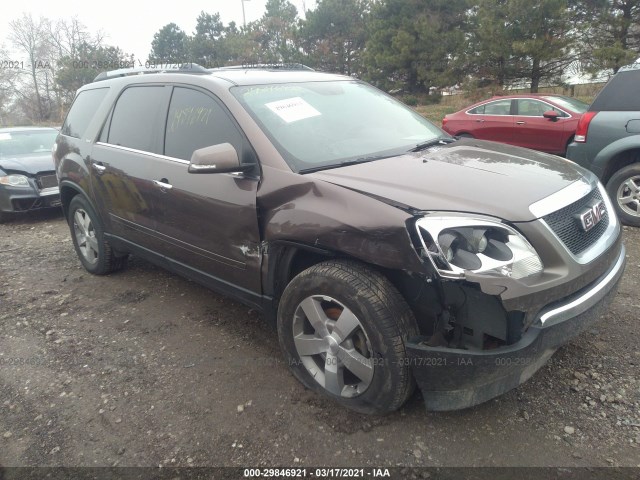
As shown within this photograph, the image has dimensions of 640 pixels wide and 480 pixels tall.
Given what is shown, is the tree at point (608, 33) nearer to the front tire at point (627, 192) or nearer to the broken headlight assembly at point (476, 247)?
the front tire at point (627, 192)

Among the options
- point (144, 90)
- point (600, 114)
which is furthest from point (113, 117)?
point (600, 114)

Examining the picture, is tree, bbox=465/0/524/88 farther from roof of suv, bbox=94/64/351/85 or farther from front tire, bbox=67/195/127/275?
front tire, bbox=67/195/127/275

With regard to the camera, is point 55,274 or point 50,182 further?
point 50,182

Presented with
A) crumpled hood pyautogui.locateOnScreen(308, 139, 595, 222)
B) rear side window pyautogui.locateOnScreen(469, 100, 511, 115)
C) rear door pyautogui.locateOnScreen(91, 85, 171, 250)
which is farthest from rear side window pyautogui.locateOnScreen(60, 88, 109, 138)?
rear side window pyautogui.locateOnScreen(469, 100, 511, 115)

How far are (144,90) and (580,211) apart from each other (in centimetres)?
316

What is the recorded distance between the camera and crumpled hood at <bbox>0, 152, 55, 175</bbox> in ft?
22.7

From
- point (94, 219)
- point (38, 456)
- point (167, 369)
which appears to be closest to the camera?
point (38, 456)

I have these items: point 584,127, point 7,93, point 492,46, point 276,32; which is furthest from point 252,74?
point 7,93

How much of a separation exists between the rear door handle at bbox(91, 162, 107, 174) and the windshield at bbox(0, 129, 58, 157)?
4273 mm

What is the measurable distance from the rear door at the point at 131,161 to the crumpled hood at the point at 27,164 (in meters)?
3.66

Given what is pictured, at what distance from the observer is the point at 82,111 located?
178 inches

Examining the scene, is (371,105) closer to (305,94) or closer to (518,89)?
(305,94)

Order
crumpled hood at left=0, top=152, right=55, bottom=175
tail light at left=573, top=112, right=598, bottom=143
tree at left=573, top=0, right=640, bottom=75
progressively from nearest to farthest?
tail light at left=573, top=112, right=598, bottom=143
crumpled hood at left=0, top=152, right=55, bottom=175
tree at left=573, top=0, right=640, bottom=75

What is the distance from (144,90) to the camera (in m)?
3.69
